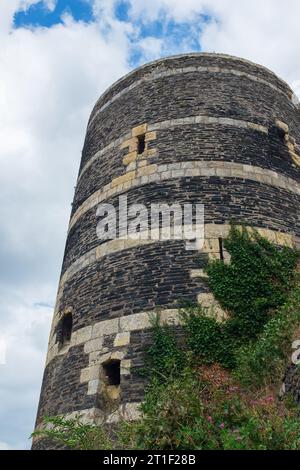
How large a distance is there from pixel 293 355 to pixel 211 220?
326cm

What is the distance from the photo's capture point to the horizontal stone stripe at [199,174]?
972cm

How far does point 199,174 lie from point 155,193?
3.17ft

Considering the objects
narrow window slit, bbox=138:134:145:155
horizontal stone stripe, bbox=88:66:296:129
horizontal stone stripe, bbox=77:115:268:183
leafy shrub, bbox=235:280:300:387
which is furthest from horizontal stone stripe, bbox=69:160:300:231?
leafy shrub, bbox=235:280:300:387

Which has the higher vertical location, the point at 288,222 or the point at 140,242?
the point at 288,222

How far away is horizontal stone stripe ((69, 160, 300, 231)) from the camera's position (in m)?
9.72

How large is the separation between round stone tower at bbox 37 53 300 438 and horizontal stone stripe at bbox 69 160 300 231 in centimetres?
3

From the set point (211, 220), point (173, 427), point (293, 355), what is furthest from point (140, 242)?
point (173, 427)

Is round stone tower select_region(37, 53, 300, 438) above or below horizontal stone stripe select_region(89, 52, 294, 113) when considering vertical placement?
below

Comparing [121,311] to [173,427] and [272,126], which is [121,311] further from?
[272,126]

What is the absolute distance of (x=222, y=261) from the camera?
8.56 m

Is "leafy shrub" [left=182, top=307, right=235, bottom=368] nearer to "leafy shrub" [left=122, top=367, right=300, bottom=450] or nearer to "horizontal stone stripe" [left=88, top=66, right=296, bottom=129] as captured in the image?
"leafy shrub" [left=122, top=367, right=300, bottom=450]

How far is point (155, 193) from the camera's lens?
9.63 metres

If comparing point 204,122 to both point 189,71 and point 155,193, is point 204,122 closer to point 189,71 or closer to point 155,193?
point 189,71

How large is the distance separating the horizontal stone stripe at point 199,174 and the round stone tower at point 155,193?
27mm
